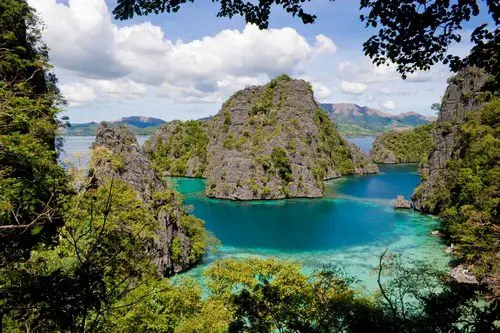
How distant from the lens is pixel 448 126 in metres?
59.2

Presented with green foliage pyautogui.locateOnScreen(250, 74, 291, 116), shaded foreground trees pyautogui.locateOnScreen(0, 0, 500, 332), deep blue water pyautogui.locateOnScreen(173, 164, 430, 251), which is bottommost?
deep blue water pyautogui.locateOnScreen(173, 164, 430, 251)

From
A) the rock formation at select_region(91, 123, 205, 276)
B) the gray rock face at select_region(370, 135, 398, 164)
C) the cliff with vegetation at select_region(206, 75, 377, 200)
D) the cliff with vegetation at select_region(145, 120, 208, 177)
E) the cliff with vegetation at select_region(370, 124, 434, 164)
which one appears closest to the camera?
the rock formation at select_region(91, 123, 205, 276)

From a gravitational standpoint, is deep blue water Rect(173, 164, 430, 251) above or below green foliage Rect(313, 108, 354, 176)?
below

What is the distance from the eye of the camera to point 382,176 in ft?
363

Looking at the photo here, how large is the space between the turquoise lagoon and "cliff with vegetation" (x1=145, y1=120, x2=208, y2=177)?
31263 millimetres

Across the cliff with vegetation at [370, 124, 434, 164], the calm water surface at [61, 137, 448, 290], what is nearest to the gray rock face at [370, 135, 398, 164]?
the cliff with vegetation at [370, 124, 434, 164]

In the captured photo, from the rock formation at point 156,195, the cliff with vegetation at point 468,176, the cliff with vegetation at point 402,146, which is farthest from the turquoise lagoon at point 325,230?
the cliff with vegetation at point 402,146

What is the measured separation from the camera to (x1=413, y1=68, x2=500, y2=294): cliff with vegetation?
28.4 metres

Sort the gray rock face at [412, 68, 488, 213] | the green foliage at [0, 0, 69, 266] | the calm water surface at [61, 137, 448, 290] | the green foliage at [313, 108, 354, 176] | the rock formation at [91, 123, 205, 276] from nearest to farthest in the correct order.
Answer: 1. the green foliage at [0, 0, 69, 266]
2. the rock formation at [91, 123, 205, 276]
3. the calm water surface at [61, 137, 448, 290]
4. the gray rock face at [412, 68, 488, 213]
5. the green foliage at [313, 108, 354, 176]

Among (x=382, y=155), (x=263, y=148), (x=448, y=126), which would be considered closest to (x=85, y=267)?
(x=448, y=126)

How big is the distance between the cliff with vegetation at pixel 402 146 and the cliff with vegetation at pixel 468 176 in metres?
92.1

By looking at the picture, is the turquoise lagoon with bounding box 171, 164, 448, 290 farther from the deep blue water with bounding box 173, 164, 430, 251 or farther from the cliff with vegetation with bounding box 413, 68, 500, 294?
the cliff with vegetation with bounding box 413, 68, 500, 294

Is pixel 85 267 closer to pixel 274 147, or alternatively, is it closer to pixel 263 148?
pixel 263 148

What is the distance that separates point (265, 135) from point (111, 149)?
53.1m
